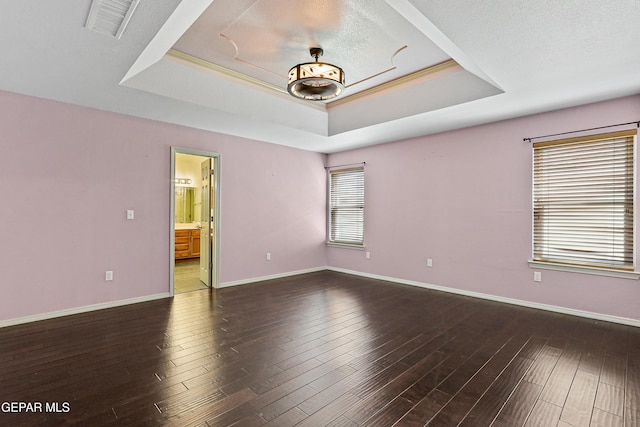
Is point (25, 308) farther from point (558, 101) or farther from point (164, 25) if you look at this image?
point (558, 101)

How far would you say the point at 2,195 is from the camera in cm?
328

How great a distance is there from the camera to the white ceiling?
2100 mm

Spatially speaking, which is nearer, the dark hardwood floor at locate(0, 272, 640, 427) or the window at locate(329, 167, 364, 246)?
the dark hardwood floor at locate(0, 272, 640, 427)

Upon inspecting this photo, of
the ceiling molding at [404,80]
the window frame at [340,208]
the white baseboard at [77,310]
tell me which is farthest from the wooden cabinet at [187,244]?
the ceiling molding at [404,80]

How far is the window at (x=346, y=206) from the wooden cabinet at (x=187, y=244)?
3.62m

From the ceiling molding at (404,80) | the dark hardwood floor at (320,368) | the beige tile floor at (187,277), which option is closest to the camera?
the dark hardwood floor at (320,368)

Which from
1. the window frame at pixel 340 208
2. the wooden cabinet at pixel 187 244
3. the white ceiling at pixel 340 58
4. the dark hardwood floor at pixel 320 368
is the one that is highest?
the white ceiling at pixel 340 58

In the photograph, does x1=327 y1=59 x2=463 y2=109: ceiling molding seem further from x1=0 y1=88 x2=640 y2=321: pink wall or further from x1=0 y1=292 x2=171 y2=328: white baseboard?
x1=0 y1=292 x2=171 y2=328: white baseboard

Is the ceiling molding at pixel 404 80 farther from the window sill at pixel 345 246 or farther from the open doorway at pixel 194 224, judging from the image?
the window sill at pixel 345 246

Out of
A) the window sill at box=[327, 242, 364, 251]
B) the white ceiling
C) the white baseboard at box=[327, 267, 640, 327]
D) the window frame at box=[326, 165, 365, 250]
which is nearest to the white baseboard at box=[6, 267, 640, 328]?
the white baseboard at box=[327, 267, 640, 327]

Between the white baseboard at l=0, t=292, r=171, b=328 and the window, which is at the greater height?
the window

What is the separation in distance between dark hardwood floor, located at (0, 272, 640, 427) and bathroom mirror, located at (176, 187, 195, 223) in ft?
14.9

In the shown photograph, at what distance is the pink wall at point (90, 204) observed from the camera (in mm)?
3357

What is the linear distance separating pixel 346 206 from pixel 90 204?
167 inches
